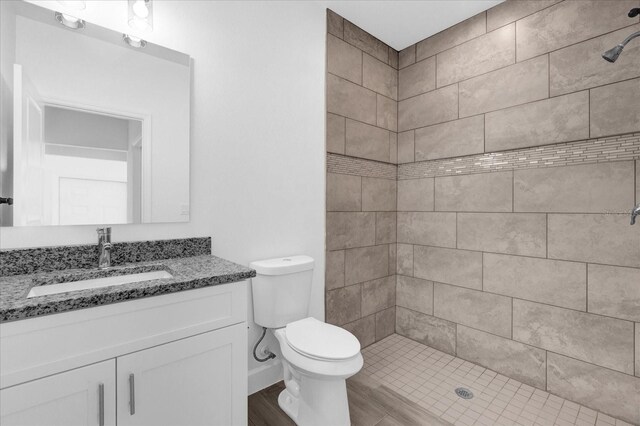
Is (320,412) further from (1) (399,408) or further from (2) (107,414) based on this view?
(2) (107,414)

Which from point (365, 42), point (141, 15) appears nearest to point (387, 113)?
point (365, 42)

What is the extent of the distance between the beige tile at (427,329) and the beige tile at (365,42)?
7.48ft

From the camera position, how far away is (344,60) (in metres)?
2.50

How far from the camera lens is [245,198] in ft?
6.47

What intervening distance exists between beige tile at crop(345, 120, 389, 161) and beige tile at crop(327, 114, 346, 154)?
0.06 metres

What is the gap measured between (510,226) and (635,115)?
89cm

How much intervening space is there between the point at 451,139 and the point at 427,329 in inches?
63.3

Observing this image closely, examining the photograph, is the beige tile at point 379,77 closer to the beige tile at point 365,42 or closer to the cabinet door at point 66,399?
the beige tile at point 365,42

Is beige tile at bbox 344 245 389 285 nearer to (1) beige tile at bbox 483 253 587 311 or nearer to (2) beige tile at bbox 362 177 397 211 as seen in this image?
(2) beige tile at bbox 362 177 397 211

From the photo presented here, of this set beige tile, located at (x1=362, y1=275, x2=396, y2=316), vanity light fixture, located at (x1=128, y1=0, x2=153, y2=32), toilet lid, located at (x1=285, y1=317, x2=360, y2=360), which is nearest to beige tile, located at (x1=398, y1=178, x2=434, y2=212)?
beige tile, located at (x1=362, y1=275, x2=396, y2=316)

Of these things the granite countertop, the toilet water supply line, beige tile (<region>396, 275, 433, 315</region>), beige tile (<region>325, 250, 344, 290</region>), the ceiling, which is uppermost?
the ceiling

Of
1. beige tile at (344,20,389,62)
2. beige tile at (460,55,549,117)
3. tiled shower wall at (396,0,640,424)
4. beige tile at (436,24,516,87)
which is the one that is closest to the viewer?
tiled shower wall at (396,0,640,424)

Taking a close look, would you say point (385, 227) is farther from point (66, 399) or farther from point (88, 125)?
point (66, 399)

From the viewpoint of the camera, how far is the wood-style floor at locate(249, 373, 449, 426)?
70.0 inches
